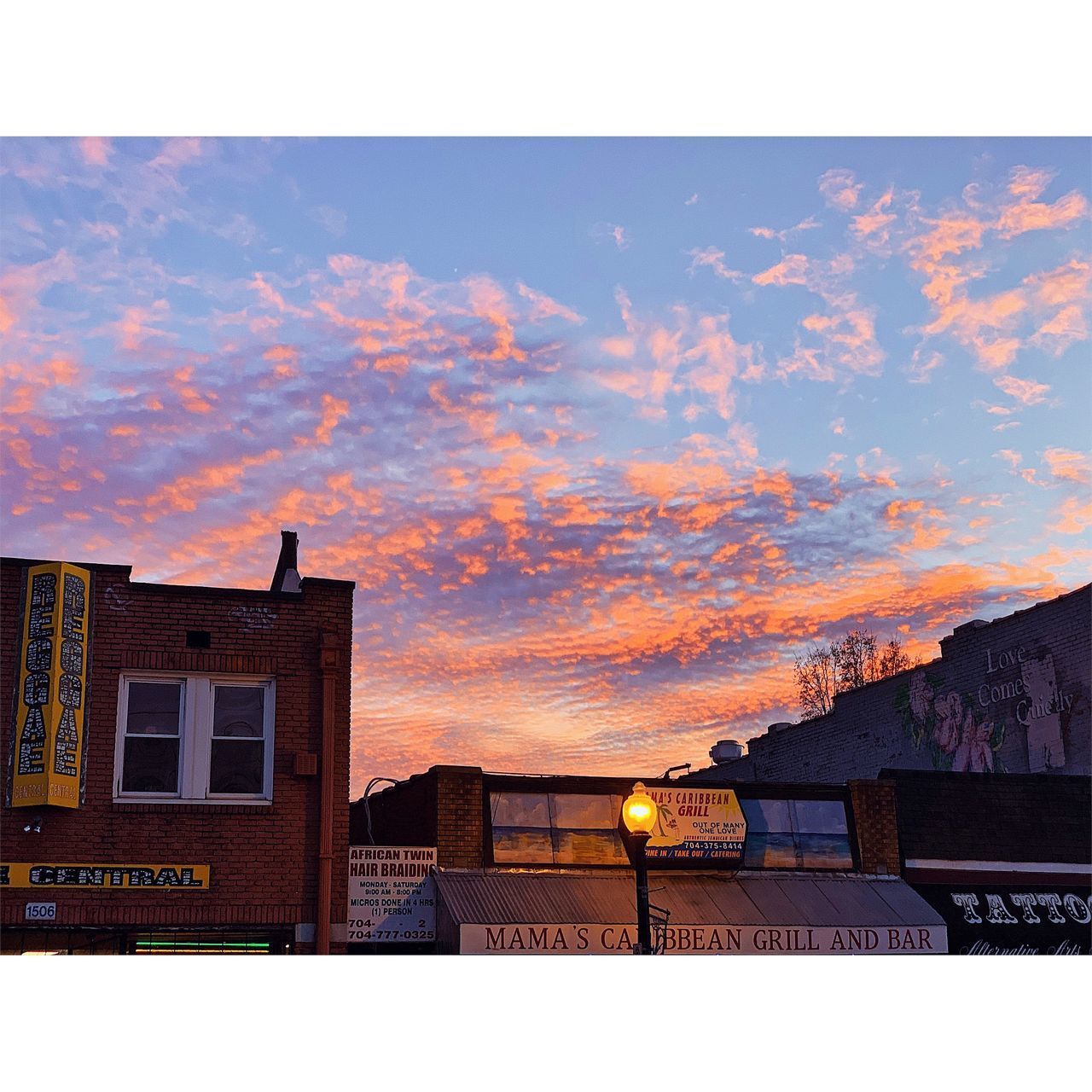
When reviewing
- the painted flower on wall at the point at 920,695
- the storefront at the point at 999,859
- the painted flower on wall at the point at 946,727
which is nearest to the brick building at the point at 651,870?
the storefront at the point at 999,859

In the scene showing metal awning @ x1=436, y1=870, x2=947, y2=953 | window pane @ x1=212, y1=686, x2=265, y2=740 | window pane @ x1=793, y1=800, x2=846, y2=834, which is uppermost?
window pane @ x1=212, y1=686, x2=265, y2=740

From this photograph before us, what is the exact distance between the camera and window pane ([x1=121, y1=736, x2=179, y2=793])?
2053 centimetres

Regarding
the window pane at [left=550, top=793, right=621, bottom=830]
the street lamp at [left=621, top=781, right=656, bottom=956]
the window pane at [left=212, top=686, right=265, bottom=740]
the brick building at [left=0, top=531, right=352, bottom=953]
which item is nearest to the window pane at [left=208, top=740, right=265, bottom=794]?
the brick building at [left=0, top=531, right=352, bottom=953]

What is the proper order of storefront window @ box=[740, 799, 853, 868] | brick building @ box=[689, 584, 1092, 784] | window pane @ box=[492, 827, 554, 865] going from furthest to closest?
1. brick building @ box=[689, 584, 1092, 784]
2. storefront window @ box=[740, 799, 853, 868]
3. window pane @ box=[492, 827, 554, 865]

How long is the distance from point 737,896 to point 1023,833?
21.8 ft

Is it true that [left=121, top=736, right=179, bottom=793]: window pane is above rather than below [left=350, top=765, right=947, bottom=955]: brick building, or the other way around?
above

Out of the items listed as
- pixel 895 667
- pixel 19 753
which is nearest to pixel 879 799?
pixel 19 753

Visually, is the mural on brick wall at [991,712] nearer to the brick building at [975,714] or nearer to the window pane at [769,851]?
the brick building at [975,714]

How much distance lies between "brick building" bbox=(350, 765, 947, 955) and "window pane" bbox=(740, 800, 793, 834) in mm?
24

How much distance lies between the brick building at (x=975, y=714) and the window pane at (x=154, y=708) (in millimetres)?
19727

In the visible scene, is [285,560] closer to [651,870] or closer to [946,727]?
[651,870]

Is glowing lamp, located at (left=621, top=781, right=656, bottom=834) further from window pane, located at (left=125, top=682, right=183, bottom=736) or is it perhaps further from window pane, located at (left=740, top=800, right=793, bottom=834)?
window pane, located at (left=740, top=800, right=793, bottom=834)

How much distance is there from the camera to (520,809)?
Answer: 78.9 feet

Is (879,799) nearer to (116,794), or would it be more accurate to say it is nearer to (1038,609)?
(1038,609)
